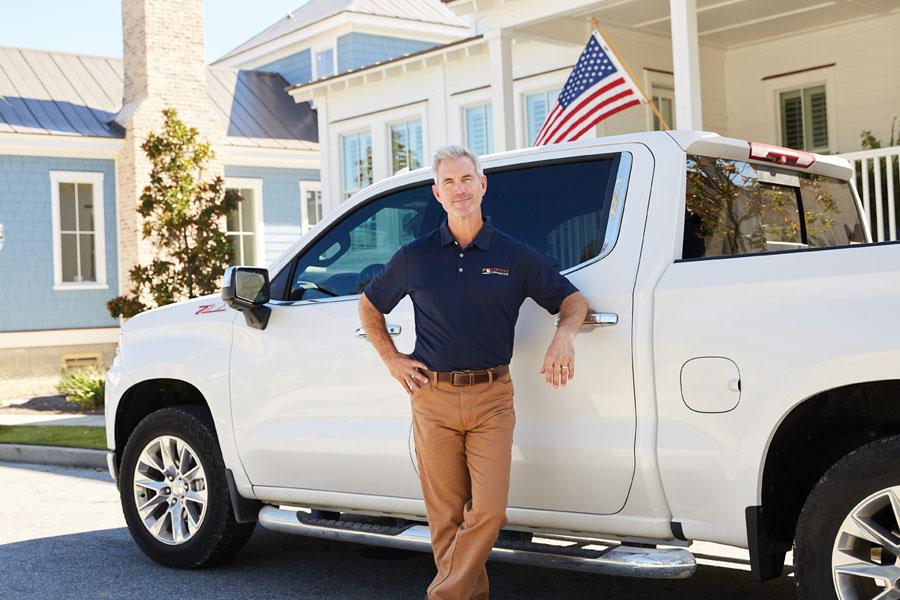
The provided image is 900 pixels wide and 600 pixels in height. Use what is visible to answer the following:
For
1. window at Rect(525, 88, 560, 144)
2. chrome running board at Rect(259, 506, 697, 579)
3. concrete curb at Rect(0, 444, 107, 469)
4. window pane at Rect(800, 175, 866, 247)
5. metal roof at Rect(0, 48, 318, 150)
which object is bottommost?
concrete curb at Rect(0, 444, 107, 469)

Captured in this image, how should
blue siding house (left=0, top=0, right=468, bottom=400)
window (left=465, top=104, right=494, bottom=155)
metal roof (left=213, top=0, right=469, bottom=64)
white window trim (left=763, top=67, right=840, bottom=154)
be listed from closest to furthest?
white window trim (left=763, top=67, right=840, bottom=154)
window (left=465, top=104, right=494, bottom=155)
blue siding house (left=0, top=0, right=468, bottom=400)
metal roof (left=213, top=0, right=469, bottom=64)

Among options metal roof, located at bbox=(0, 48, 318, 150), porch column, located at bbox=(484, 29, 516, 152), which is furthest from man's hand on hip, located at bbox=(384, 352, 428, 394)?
metal roof, located at bbox=(0, 48, 318, 150)

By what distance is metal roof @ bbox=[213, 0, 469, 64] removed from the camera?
86.3 ft

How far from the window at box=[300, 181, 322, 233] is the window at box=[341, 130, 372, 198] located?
16.6 ft

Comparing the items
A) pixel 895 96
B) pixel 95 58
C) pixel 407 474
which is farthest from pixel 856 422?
pixel 95 58

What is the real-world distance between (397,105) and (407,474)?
556 inches

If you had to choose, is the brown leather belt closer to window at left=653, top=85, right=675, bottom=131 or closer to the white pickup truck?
the white pickup truck

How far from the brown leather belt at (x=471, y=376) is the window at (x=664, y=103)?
35.3ft

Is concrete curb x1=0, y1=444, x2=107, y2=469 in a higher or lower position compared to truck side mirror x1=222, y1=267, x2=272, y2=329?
lower

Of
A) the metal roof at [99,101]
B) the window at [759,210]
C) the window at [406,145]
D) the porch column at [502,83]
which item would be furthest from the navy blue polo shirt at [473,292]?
the metal roof at [99,101]

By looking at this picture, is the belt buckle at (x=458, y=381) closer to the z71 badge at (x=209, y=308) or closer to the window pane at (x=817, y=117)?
the z71 badge at (x=209, y=308)

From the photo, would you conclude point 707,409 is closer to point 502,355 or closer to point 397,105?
point 502,355

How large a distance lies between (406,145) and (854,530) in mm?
15425

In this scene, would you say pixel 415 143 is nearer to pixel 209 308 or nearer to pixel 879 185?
pixel 879 185
